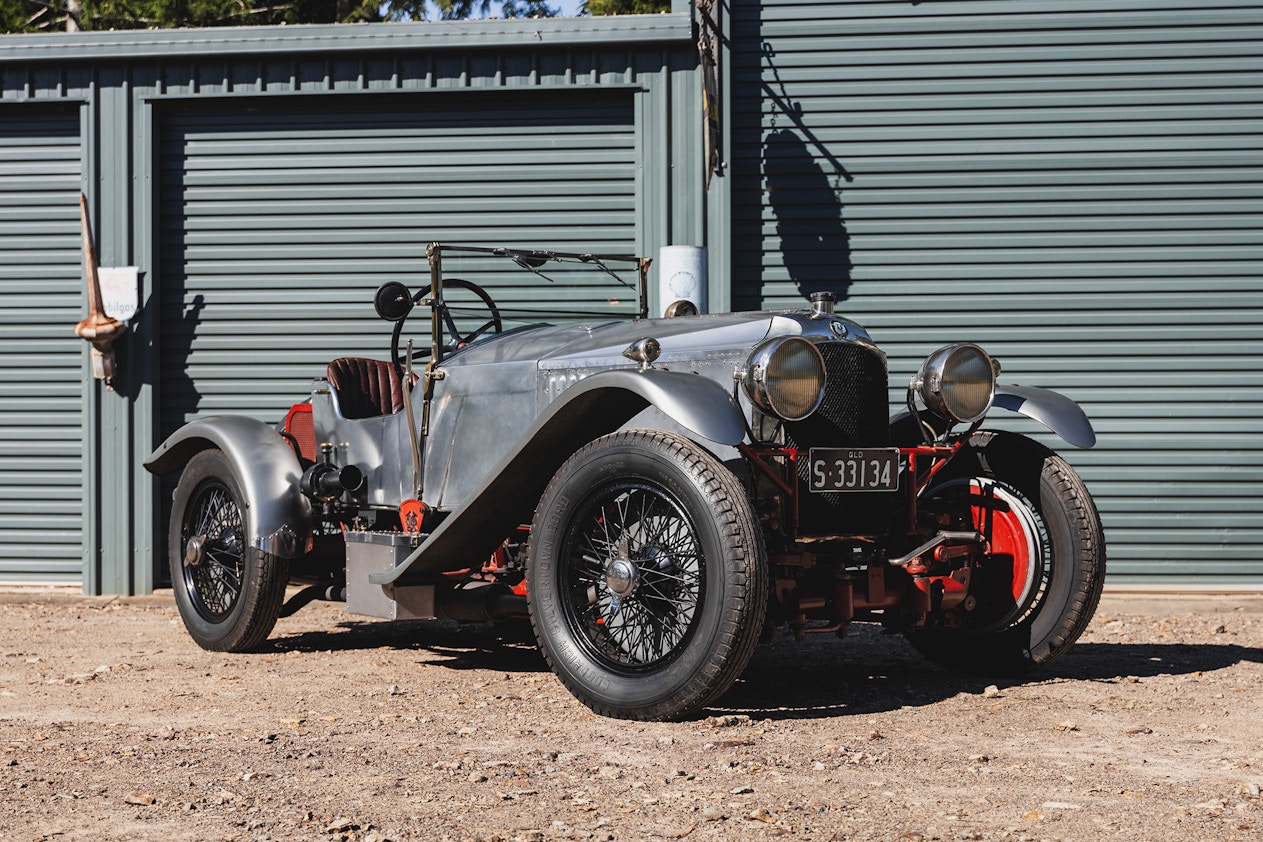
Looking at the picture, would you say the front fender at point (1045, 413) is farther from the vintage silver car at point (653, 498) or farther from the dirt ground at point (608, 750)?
the dirt ground at point (608, 750)

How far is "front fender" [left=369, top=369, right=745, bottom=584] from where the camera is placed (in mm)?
4199

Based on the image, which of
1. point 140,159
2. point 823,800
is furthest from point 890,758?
point 140,159

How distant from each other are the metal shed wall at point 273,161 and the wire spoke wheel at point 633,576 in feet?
13.3

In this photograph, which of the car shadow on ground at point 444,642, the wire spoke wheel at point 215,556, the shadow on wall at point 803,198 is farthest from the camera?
the shadow on wall at point 803,198

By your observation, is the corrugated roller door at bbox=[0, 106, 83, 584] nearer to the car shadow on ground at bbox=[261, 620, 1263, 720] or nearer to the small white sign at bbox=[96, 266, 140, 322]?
the small white sign at bbox=[96, 266, 140, 322]

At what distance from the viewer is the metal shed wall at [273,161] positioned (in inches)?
332

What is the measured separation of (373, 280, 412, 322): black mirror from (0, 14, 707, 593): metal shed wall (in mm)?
2941

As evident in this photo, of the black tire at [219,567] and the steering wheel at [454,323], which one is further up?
the steering wheel at [454,323]

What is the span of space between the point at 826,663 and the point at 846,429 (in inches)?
51.1

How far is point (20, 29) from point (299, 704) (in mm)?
16540

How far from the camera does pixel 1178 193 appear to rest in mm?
8250

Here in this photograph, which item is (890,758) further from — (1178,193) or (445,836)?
(1178,193)

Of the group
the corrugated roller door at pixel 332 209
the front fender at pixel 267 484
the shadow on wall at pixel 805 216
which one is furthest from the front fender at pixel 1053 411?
the corrugated roller door at pixel 332 209

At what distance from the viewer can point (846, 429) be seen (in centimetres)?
483
